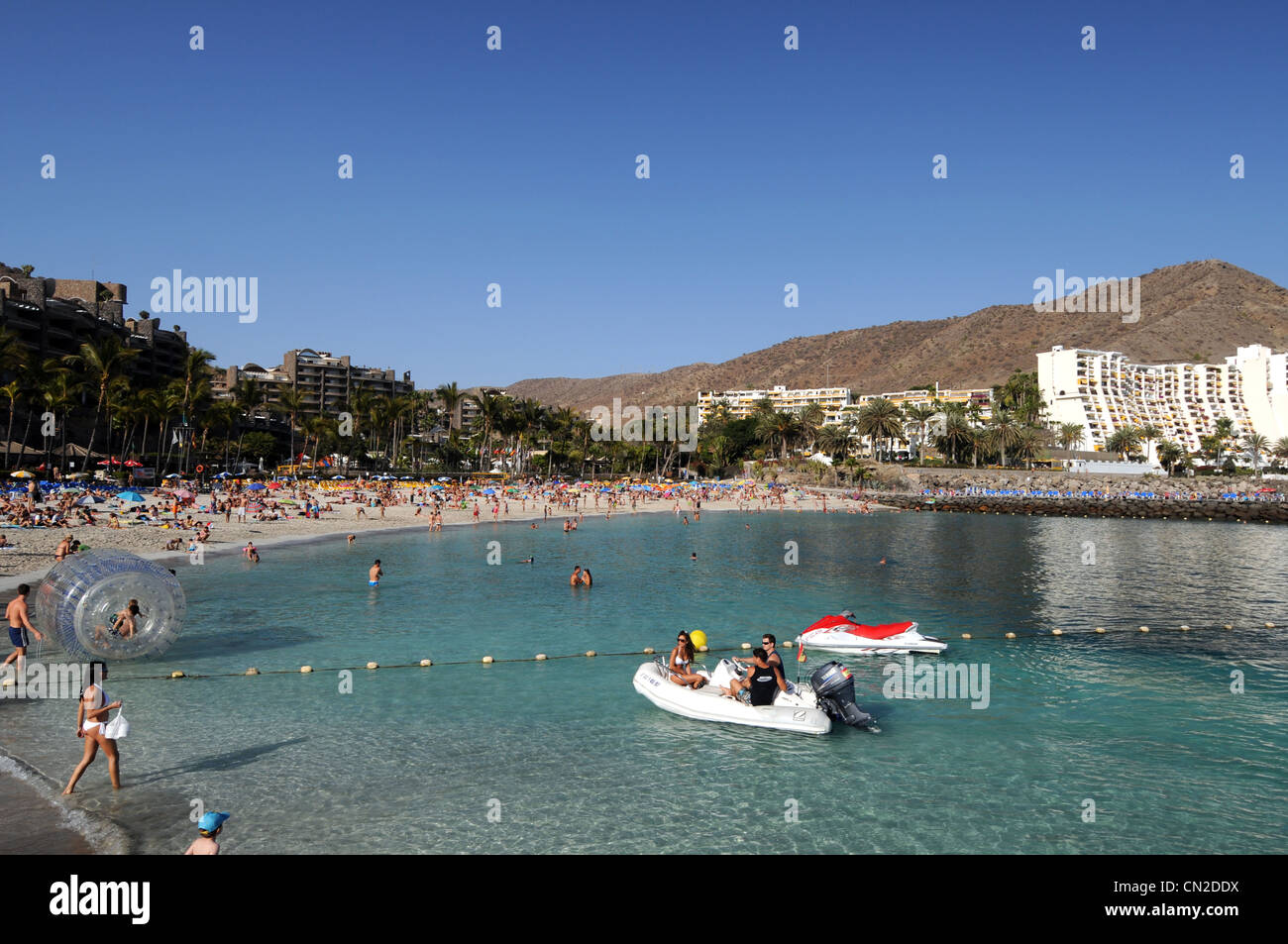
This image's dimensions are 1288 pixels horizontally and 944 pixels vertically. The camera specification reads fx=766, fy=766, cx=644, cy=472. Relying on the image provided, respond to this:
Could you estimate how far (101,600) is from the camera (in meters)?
13.9

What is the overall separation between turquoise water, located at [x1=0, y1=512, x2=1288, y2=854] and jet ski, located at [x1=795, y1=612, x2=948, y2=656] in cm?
66

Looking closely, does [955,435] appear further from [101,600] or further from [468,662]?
[101,600]

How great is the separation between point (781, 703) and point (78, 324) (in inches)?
4112

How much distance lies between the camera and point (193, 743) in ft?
39.2

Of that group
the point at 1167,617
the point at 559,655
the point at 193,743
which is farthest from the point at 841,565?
the point at 193,743

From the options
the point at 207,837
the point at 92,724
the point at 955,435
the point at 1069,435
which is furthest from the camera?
the point at 1069,435

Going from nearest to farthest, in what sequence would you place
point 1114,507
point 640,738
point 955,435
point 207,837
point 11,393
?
point 207,837
point 640,738
point 11,393
point 1114,507
point 955,435

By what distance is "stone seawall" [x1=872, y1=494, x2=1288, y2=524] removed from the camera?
72.6m

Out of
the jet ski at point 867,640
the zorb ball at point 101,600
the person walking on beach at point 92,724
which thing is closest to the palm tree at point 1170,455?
the jet ski at point 867,640

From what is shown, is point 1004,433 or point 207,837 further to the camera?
point 1004,433

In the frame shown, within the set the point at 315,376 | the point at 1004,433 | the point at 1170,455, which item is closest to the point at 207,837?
the point at 1004,433

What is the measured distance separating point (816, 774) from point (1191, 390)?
565 ft

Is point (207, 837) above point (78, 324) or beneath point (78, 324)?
beneath
